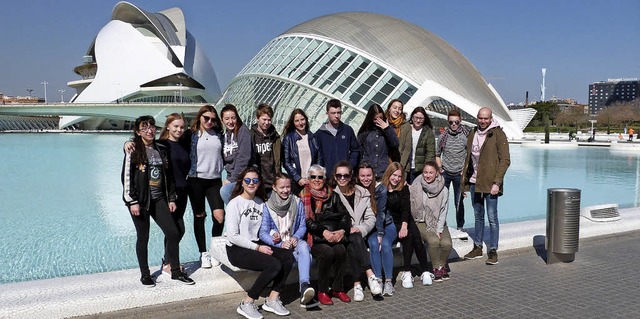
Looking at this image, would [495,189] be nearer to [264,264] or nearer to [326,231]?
[326,231]

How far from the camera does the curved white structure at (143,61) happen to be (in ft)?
222

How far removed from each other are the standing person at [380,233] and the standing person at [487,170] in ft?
4.24

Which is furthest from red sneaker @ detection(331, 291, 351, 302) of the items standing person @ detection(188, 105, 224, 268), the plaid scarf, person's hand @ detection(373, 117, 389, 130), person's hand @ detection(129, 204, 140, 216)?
person's hand @ detection(373, 117, 389, 130)

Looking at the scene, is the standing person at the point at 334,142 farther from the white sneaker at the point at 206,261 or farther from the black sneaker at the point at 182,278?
the black sneaker at the point at 182,278

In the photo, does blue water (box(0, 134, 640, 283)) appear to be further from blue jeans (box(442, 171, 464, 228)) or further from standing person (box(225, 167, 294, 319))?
standing person (box(225, 167, 294, 319))

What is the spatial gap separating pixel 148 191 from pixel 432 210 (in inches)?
107

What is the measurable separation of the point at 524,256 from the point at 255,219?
3327 mm

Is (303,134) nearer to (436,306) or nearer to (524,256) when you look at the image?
(436,306)

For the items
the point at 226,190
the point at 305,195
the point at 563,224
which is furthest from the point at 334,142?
the point at 563,224

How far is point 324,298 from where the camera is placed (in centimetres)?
472

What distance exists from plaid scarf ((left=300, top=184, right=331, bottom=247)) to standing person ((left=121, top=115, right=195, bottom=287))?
1129 millimetres

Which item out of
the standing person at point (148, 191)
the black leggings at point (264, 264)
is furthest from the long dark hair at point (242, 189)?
the standing person at point (148, 191)

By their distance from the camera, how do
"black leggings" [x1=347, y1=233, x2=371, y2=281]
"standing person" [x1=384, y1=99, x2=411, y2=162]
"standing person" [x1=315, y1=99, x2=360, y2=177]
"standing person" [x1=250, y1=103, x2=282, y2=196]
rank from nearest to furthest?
"black leggings" [x1=347, y1=233, x2=371, y2=281], "standing person" [x1=250, y1=103, x2=282, y2=196], "standing person" [x1=315, y1=99, x2=360, y2=177], "standing person" [x1=384, y1=99, x2=411, y2=162]

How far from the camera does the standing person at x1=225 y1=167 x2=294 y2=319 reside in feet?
14.8
